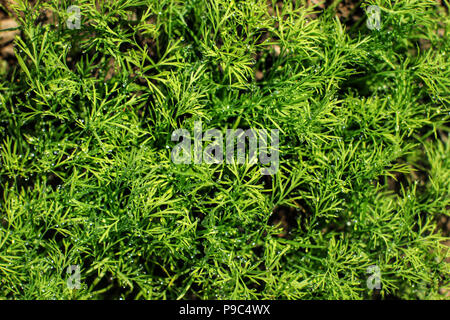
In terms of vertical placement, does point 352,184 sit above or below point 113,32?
below

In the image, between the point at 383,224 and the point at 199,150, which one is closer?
the point at 199,150

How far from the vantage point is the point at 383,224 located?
175 centimetres

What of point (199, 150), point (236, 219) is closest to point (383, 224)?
point (236, 219)

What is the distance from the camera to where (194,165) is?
5.23 ft

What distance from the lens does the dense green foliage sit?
1.59 meters

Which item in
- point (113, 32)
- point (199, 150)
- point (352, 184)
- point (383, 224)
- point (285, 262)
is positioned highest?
point (113, 32)

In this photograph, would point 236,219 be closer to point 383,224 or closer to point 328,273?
point 328,273

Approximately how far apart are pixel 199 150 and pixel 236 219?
0.35m

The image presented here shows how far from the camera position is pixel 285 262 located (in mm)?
1832

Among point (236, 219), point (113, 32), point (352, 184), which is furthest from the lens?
point (352, 184)

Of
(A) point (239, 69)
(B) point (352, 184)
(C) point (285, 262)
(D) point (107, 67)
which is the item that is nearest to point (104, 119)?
(D) point (107, 67)

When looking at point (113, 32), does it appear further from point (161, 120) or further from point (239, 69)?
point (239, 69)

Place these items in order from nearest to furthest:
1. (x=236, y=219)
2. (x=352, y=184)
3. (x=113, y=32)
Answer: (x=113, y=32) → (x=236, y=219) → (x=352, y=184)

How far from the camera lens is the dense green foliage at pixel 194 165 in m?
1.59
